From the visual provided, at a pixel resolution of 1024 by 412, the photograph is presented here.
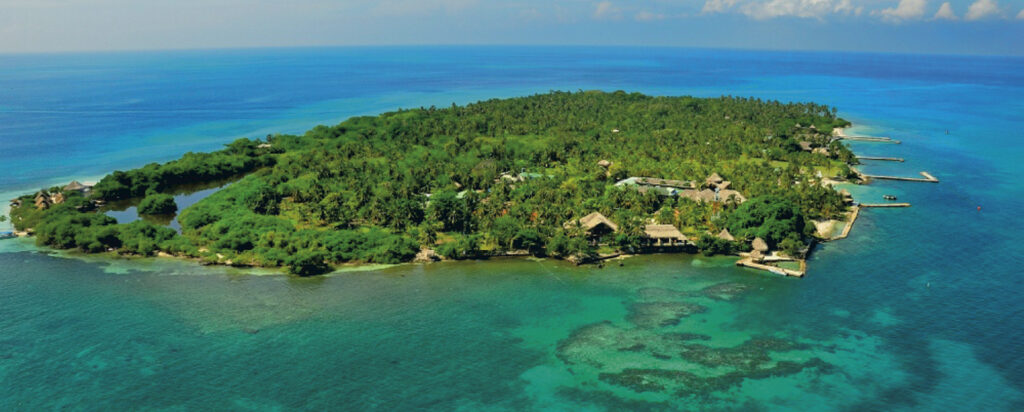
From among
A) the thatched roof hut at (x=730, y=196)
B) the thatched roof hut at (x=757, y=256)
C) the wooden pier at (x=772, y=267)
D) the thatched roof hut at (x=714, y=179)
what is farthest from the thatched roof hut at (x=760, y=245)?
the thatched roof hut at (x=714, y=179)

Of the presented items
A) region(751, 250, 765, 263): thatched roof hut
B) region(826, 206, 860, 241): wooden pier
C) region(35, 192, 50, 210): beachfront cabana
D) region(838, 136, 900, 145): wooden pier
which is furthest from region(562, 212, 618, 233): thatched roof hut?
region(838, 136, 900, 145): wooden pier

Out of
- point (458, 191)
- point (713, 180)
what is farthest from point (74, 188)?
point (713, 180)

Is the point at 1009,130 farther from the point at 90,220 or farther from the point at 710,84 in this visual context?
the point at 90,220

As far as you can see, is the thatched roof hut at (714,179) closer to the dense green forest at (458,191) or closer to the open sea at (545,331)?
the dense green forest at (458,191)

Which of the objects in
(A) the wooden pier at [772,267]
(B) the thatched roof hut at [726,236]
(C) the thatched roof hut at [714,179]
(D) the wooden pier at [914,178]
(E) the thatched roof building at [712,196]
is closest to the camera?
(A) the wooden pier at [772,267]

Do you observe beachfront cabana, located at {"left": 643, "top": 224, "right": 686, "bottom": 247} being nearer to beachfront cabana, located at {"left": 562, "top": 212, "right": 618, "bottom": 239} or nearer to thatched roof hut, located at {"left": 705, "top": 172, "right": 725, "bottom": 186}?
beachfront cabana, located at {"left": 562, "top": 212, "right": 618, "bottom": 239}

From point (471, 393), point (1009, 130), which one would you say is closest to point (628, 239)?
point (471, 393)

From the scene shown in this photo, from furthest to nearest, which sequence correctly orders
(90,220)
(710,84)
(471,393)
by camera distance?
(710,84), (90,220), (471,393)
